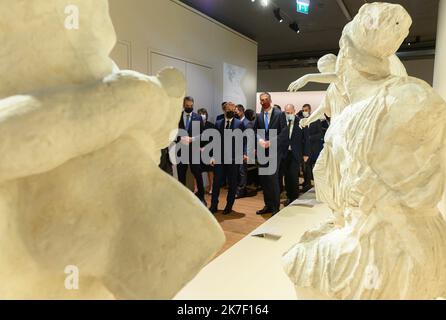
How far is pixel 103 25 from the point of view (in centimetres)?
56

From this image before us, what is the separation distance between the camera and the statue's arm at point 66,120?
438mm

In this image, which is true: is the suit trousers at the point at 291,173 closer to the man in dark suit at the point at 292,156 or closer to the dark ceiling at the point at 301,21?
the man in dark suit at the point at 292,156

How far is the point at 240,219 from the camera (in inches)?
170

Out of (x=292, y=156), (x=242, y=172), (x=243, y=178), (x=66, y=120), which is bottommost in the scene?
(x=243, y=178)

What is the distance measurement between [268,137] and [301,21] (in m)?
2.98

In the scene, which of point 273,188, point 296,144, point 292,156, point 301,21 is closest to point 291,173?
point 292,156

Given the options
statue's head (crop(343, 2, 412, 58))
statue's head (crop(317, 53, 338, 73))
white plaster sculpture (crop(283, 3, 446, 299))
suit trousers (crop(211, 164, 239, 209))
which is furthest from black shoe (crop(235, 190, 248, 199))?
statue's head (crop(343, 2, 412, 58))

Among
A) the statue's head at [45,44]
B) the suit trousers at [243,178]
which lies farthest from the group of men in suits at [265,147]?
the statue's head at [45,44]

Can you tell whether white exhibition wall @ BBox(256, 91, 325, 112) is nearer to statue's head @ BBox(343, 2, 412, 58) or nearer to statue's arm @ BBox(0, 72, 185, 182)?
statue's head @ BBox(343, 2, 412, 58)

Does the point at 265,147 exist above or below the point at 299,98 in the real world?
below

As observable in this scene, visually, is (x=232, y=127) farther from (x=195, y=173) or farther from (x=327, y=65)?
(x=327, y=65)

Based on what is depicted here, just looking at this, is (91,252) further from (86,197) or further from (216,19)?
(216,19)

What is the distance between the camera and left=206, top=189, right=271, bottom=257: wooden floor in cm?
363

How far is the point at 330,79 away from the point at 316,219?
6.50ft
